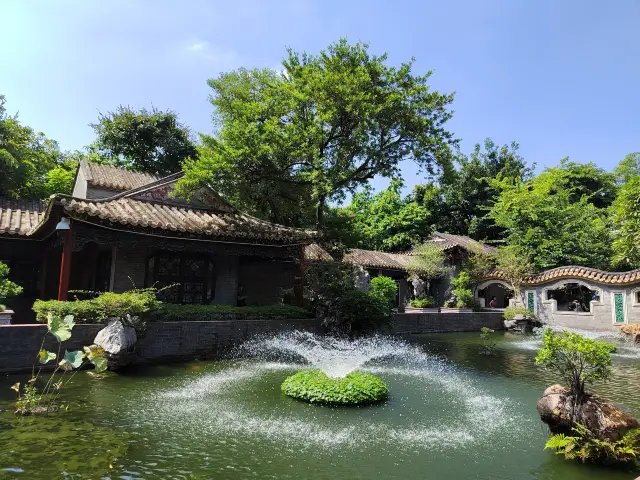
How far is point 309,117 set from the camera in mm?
15625

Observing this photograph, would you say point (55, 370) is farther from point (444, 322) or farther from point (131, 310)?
point (444, 322)

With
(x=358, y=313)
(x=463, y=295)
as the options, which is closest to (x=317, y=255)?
(x=358, y=313)

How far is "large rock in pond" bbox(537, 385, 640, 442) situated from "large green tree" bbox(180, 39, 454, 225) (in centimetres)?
971

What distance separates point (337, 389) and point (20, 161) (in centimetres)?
1968

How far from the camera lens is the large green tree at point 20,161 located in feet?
63.4

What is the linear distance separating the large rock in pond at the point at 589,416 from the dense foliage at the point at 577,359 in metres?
0.13

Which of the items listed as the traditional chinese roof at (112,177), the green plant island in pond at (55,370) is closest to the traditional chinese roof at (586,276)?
the traditional chinese roof at (112,177)

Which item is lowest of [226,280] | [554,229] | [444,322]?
[444,322]

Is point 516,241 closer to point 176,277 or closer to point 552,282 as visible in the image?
point 552,282

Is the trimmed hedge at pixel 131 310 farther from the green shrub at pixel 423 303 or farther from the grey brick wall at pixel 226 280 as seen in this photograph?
the green shrub at pixel 423 303

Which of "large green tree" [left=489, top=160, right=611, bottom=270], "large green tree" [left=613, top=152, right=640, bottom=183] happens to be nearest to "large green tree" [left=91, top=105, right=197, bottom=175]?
"large green tree" [left=489, top=160, right=611, bottom=270]

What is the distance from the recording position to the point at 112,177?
63.7 feet

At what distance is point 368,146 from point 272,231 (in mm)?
4773

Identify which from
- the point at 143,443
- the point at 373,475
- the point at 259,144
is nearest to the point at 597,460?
the point at 373,475
